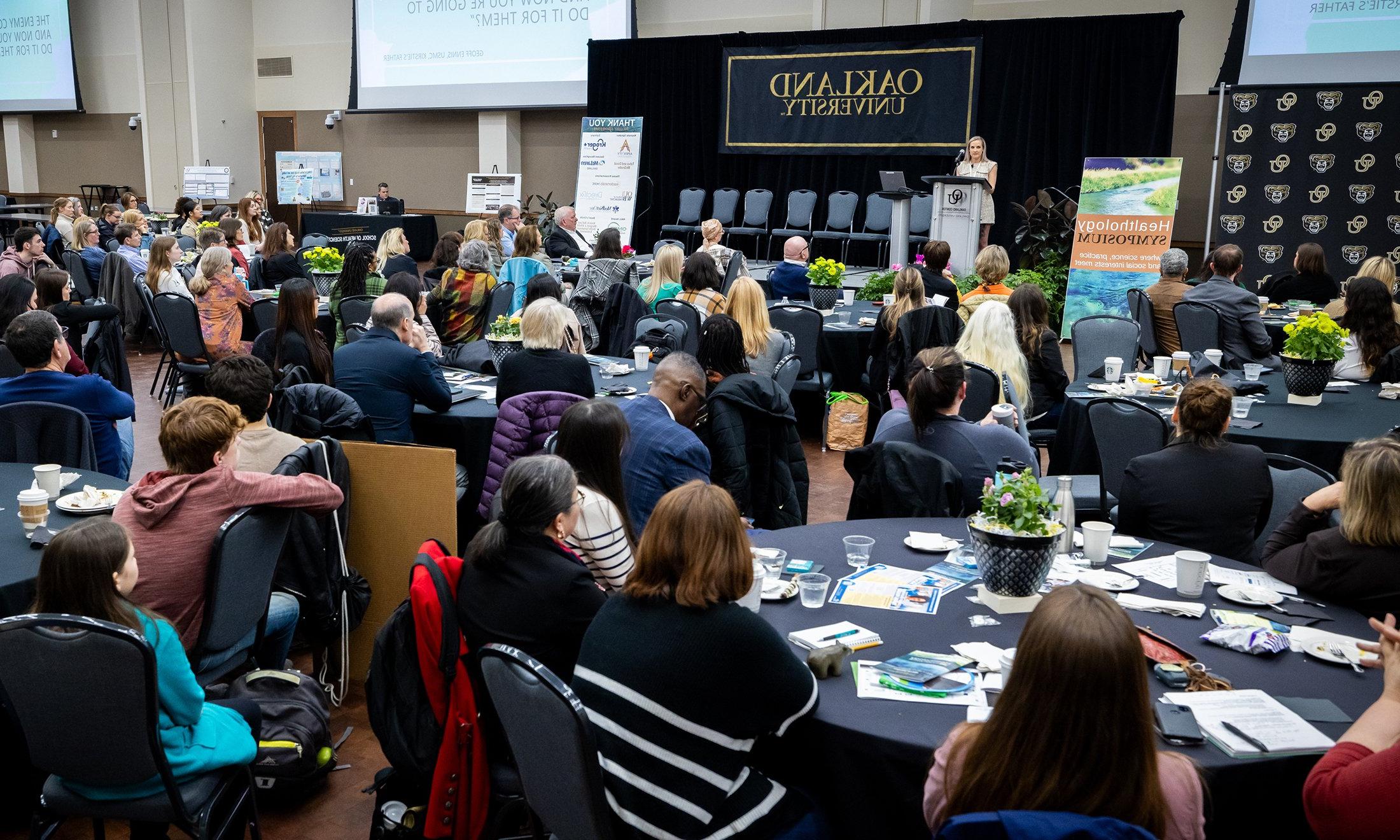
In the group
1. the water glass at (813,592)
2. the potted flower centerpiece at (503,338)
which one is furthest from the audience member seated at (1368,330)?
the potted flower centerpiece at (503,338)

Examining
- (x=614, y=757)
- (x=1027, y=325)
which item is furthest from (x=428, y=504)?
(x=1027, y=325)

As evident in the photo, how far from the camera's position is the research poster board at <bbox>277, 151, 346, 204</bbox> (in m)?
17.8

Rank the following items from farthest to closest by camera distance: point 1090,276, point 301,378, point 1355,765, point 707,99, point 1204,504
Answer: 1. point 707,99
2. point 1090,276
3. point 301,378
4. point 1204,504
5. point 1355,765

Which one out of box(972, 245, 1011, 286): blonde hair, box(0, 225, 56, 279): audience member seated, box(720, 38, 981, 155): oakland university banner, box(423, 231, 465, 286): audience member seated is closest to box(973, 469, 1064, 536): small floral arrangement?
box(972, 245, 1011, 286): blonde hair

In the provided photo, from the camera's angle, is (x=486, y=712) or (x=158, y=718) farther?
(x=486, y=712)

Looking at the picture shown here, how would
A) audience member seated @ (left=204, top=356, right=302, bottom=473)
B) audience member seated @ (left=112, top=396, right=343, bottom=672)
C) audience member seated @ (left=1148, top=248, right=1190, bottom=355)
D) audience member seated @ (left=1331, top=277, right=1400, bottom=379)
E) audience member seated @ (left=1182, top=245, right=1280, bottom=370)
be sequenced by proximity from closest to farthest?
audience member seated @ (left=112, top=396, right=343, bottom=672), audience member seated @ (left=204, top=356, right=302, bottom=473), audience member seated @ (left=1331, top=277, right=1400, bottom=379), audience member seated @ (left=1182, top=245, right=1280, bottom=370), audience member seated @ (left=1148, top=248, right=1190, bottom=355)

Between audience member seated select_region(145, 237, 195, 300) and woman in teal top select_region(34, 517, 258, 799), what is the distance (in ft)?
21.5

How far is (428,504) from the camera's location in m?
3.60

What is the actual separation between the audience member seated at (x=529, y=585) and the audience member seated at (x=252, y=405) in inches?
53.5

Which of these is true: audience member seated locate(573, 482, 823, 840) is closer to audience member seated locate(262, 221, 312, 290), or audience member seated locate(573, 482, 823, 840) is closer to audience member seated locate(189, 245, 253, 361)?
audience member seated locate(189, 245, 253, 361)

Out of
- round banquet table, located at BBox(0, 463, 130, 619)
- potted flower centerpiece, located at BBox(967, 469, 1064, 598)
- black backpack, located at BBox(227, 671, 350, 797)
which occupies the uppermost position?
potted flower centerpiece, located at BBox(967, 469, 1064, 598)

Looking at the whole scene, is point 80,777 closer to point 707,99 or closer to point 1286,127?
point 1286,127

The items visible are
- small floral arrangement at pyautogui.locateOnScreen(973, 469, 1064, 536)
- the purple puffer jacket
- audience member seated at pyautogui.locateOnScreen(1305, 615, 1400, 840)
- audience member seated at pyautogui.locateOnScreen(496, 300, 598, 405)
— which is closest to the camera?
audience member seated at pyautogui.locateOnScreen(1305, 615, 1400, 840)

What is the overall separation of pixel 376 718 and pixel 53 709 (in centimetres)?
66
